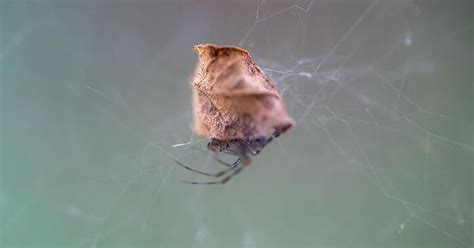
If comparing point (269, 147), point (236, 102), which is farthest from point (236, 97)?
point (269, 147)

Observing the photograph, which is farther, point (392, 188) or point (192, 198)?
point (192, 198)

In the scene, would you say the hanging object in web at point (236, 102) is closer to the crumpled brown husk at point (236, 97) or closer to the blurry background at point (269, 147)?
the crumpled brown husk at point (236, 97)

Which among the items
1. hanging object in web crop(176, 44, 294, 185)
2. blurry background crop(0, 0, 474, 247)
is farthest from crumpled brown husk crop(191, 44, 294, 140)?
blurry background crop(0, 0, 474, 247)

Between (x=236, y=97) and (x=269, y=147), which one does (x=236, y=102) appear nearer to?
(x=236, y=97)

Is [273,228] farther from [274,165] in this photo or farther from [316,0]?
[316,0]

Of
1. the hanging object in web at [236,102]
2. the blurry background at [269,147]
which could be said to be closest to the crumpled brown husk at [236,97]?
the hanging object in web at [236,102]

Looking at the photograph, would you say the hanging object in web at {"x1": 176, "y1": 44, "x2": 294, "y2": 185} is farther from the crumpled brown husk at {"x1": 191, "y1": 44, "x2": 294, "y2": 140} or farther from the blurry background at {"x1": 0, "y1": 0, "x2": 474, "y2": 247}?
the blurry background at {"x1": 0, "y1": 0, "x2": 474, "y2": 247}

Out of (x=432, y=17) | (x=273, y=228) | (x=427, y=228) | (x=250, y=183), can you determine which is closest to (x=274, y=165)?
(x=250, y=183)
